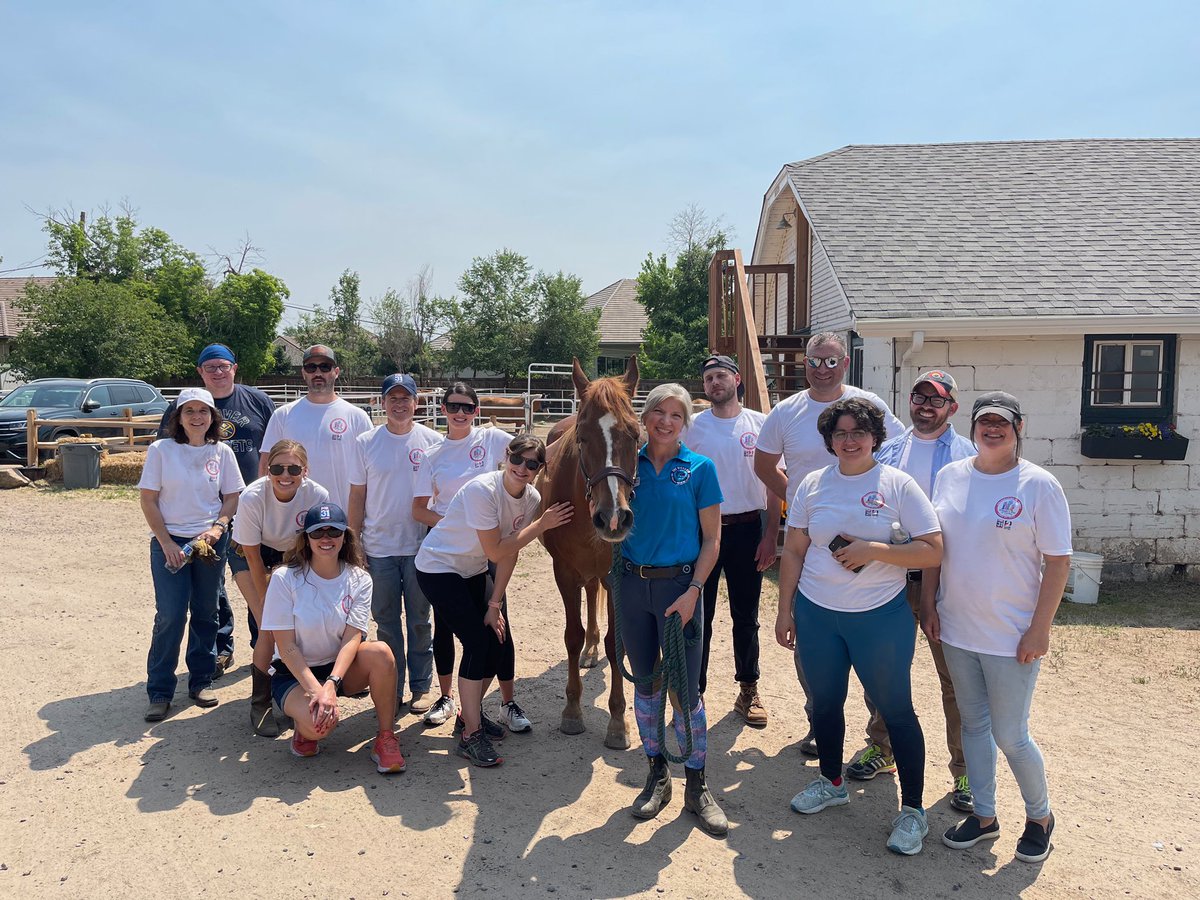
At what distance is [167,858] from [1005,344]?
8.57 metres

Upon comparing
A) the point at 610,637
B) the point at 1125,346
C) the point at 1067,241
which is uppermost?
the point at 1067,241

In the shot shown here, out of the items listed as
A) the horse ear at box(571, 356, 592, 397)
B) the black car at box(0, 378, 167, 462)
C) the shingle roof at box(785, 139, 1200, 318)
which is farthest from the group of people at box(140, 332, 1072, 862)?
the black car at box(0, 378, 167, 462)

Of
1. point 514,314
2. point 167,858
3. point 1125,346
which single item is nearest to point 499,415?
point 1125,346

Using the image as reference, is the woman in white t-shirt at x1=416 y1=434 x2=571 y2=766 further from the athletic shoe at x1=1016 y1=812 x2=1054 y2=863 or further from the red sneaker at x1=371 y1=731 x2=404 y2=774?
the athletic shoe at x1=1016 y1=812 x2=1054 y2=863

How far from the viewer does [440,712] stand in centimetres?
440

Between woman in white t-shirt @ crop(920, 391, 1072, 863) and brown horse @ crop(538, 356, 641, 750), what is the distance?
133 cm

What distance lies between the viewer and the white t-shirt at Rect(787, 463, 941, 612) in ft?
10.1

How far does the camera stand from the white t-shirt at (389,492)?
441cm

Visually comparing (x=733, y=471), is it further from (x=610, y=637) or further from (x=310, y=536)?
(x=310, y=536)

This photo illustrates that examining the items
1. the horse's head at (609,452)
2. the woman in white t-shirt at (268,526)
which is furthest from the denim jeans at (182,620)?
the horse's head at (609,452)

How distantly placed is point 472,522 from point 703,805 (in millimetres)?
1659

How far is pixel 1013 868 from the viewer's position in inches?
121

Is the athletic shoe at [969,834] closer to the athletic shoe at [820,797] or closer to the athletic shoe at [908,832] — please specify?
the athletic shoe at [908,832]

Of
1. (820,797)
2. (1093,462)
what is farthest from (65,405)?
(1093,462)
